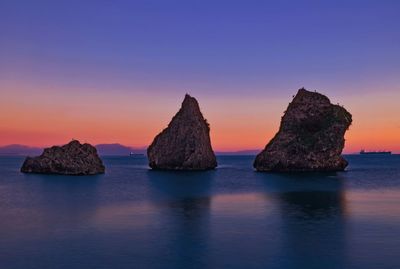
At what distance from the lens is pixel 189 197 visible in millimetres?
72125

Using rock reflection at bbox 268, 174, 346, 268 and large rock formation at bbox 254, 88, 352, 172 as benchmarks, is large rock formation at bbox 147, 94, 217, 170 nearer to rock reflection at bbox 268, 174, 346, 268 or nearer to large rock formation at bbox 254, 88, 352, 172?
large rock formation at bbox 254, 88, 352, 172

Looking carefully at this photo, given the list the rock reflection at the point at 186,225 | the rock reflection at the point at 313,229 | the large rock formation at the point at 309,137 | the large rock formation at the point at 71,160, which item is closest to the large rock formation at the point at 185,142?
the large rock formation at the point at 309,137

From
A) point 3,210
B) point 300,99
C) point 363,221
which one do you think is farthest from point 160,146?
point 363,221

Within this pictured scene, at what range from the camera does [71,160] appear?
125m

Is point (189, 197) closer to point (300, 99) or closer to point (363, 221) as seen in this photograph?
point (363, 221)

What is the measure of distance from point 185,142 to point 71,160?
3867 cm

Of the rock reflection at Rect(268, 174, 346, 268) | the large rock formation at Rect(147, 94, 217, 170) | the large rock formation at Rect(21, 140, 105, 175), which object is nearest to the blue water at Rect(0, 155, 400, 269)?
the rock reflection at Rect(268, 174, 346, 268)

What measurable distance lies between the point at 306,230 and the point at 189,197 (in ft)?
108

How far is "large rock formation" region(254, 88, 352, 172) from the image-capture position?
134250 mm

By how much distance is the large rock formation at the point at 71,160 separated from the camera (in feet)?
403

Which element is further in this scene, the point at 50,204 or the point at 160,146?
the point at 160,146

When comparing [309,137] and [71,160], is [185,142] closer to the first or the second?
[71,160]

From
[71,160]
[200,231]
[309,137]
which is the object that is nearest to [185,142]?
[71,160]

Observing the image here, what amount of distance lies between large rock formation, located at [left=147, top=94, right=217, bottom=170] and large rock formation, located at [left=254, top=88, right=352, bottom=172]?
22.9m
